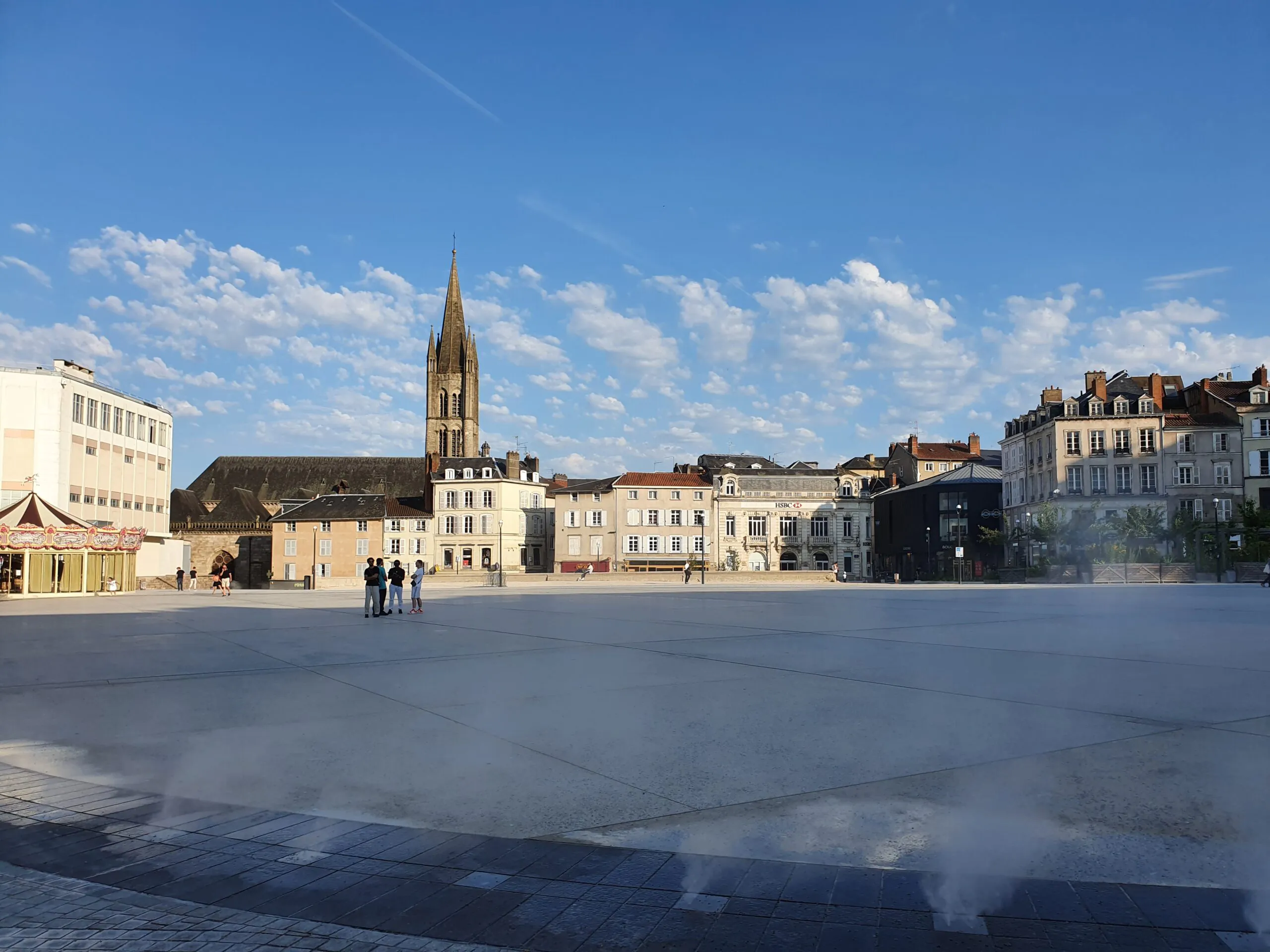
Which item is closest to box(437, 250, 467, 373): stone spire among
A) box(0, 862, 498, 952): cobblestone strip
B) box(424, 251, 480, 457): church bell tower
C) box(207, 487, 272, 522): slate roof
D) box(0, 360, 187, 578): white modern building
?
box(424, 251, 480, 457): church bell tower

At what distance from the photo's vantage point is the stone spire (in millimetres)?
115812

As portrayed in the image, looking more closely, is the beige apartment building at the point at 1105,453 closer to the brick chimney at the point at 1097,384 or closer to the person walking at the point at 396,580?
the brick chimney at the point at 1097,384

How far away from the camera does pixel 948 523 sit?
75.6 m

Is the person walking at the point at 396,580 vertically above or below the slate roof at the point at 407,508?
below

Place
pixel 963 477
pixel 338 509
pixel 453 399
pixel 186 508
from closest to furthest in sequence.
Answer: pixel 963 477
pixel 338 509
pixel 186 508
pixel 453 399

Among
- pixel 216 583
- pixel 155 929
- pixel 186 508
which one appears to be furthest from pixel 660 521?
pixel 155 929

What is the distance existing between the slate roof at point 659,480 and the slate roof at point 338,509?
875 inches

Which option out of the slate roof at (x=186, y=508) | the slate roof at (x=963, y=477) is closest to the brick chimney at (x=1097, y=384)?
the slate roof at (x=963, y=477)

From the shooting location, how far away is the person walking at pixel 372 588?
23094 millimetres

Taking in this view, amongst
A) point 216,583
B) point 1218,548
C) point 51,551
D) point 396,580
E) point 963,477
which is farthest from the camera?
point 963,477

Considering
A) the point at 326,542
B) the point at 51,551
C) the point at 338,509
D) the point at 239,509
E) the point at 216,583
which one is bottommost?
the point at 216,583

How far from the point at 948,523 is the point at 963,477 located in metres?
4.89

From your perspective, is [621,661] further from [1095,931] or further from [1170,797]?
[1095,931]

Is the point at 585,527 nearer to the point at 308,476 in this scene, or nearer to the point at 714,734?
the point at 308,476
